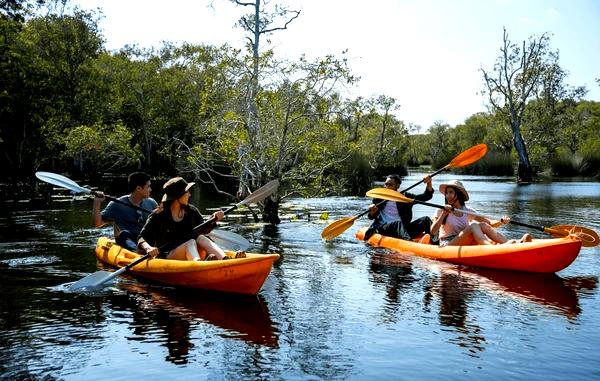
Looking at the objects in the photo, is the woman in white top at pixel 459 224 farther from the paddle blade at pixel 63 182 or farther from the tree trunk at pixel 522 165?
the tree trunk at pixel 522 165

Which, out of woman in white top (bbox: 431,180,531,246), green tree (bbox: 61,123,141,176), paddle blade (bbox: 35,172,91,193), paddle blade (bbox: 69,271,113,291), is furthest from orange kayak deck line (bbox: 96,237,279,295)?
green tree (bbox: 61,123,141,176)

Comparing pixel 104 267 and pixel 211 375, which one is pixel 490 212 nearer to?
pixel 104 267

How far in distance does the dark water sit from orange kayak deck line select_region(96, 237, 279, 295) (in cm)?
15

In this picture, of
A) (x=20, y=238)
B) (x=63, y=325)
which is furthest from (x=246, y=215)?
(x=63, y=325)

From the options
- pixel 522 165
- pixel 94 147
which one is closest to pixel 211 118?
pixel 94 147

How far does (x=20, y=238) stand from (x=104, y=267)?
3546mm

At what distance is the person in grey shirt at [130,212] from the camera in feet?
27.0

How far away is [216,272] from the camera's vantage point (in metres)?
6.58

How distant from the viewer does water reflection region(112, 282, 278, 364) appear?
5441mm

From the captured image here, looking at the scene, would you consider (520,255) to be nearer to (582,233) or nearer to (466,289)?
(466,289)

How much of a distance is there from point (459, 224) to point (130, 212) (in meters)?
4.61

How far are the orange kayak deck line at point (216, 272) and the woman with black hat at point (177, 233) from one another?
18cm

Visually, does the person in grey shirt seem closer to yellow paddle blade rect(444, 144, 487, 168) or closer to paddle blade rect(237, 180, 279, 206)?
paddle blade rect(237, 180, 279, 206)

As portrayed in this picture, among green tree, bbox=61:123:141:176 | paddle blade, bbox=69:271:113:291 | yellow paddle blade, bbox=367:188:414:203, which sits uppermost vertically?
green tree, bbox=61:123:141:176
